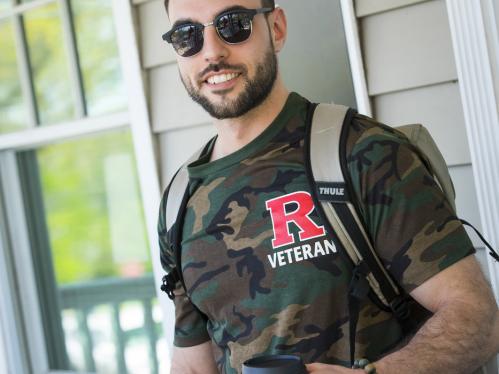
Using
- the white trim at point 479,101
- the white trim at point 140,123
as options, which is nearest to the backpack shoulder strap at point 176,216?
the white trim at point 479,101

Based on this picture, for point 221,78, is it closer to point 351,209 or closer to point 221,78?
point 221,78

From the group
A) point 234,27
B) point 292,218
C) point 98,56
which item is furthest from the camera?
point 98,56

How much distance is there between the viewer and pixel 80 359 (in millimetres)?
3613

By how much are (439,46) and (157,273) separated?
1.42 meters

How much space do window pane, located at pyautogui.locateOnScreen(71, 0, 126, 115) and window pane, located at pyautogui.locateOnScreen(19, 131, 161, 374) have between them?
18 cm

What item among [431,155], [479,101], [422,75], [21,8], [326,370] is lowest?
[326,370]

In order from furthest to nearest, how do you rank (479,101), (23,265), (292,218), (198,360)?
1. (23,265)
2. (479,101)
3. (198,360)
4. (292,218)

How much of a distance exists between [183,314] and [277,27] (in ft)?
2.45

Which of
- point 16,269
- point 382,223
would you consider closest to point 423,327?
point 382,223

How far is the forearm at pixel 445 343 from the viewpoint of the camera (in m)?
1.40

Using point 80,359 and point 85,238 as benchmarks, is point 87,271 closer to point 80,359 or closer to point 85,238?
point 85,238

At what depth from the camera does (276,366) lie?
1.25 m

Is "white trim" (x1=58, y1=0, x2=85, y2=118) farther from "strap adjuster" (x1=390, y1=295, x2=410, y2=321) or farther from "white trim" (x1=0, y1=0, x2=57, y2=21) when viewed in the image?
"strap adjuster" (x1=390, y1=295, x2=410, y2=321)

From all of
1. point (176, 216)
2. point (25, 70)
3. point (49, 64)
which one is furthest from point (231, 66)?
point (25, 70)
